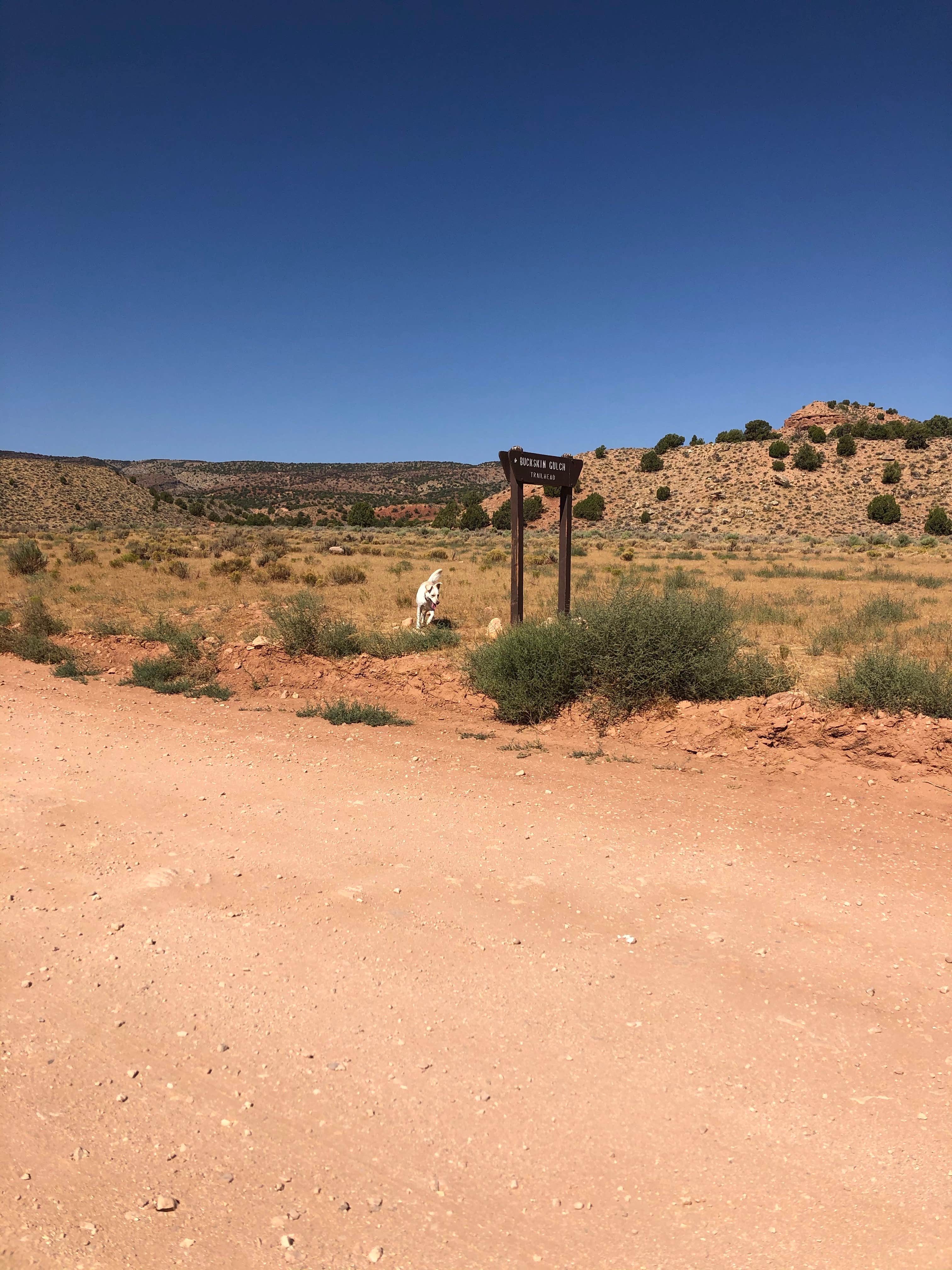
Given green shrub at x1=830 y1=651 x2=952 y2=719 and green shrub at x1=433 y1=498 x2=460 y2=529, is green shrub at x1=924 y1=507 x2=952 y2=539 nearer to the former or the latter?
green shrub at x1=433 y1=498 x2=460 y2=529

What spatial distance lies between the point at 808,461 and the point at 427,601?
192 ft

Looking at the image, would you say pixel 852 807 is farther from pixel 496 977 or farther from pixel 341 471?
pixel 341 471

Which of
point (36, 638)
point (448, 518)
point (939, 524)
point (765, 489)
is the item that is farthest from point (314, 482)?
point (36, 638)

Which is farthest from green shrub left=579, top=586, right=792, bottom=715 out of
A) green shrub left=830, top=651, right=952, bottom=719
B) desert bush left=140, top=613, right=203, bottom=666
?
desert bush left=140, top=613, right=203, bottom=666

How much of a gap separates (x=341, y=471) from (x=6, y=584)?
100079 millimetres

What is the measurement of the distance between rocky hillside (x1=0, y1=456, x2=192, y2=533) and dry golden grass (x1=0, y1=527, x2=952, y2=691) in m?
26.4

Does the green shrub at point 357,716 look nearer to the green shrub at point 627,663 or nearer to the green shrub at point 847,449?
the green shrub at point 627,663

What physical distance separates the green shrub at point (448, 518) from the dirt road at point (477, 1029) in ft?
173

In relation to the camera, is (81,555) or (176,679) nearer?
(176,679)

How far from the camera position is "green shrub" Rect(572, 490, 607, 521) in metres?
61.8

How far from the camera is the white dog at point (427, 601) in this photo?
1227 centimetres

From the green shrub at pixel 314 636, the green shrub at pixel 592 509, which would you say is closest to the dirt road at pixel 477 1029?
the green shrub at pixel 314 636

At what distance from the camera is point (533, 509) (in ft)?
187

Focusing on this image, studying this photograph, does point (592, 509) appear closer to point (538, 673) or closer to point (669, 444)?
point (669, 444)
